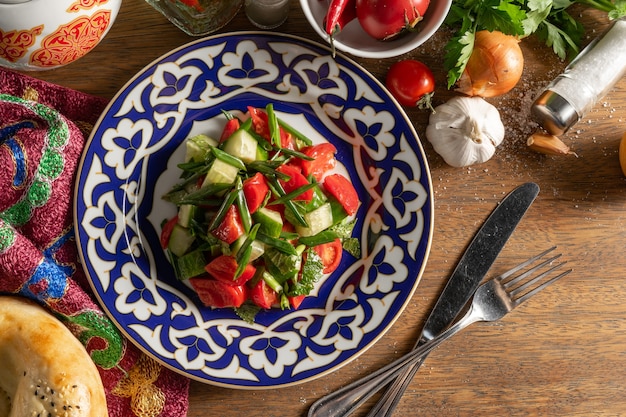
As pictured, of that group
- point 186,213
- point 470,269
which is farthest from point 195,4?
point 470,269

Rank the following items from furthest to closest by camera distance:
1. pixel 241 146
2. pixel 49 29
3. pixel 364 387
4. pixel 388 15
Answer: pixel 364 387 < pixel 241 146 < pixel 388 15 < pixel 49 29

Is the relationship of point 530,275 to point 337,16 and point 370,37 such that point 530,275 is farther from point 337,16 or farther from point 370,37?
point 337,16

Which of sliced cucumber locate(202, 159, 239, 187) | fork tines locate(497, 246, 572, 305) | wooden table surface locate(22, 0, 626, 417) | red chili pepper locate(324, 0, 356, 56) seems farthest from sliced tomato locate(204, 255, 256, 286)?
fork tines locate(497, 246, 572, 305)

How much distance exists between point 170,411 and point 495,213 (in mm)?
1223

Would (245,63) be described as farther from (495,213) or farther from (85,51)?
(495,213)

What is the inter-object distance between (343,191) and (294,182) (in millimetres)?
171

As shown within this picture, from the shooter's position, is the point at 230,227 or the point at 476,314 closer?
the point at 230,227

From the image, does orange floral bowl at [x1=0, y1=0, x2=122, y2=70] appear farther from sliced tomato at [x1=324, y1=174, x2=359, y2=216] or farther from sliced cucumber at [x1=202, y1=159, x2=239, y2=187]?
sliced tomato at [x1=324, y1=174, x2=359, y2=216]

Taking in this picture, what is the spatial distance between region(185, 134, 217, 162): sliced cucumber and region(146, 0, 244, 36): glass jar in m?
0.35

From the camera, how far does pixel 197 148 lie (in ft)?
6.72

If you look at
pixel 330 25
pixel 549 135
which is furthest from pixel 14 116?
pixel 549 135

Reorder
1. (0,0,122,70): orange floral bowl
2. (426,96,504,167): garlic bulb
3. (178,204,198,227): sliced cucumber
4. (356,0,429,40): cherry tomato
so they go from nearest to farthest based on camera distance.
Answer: (0,0,122,70): orange floral bowl, (356,0,429,40): cherry tomato, (178,204,198,227): sliced cucumber, (426,96,504,167): garlic bulb

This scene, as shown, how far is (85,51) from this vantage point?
197 centimetres

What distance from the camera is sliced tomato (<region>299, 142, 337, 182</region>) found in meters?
2.07
